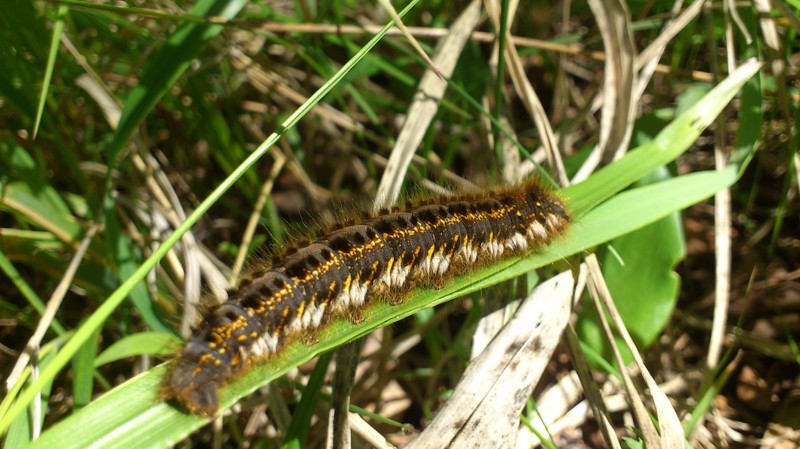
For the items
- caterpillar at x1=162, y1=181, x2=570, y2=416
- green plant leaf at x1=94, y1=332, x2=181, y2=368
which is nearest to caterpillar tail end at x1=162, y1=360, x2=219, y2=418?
caterpillar at x1=162, y1=181, x2=570, y2=416

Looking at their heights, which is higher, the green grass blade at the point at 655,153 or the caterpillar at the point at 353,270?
the green grass blade at the point at 655,153

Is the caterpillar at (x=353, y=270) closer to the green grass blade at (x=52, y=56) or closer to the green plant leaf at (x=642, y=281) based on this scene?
the green plant leaf at (x=642, y=281)

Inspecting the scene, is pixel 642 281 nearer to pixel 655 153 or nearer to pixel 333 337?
pixel 655 153

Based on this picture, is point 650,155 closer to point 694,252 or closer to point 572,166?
point 572,166

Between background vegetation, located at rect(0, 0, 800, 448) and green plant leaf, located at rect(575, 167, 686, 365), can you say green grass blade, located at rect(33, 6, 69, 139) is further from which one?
green plant leaf, located at rect(575, 167, 686, 365)

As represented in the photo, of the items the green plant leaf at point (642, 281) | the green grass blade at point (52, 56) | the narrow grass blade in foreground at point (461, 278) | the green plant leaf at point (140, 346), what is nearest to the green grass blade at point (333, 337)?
the narrow grass blade in foreground at point (461, 278)
